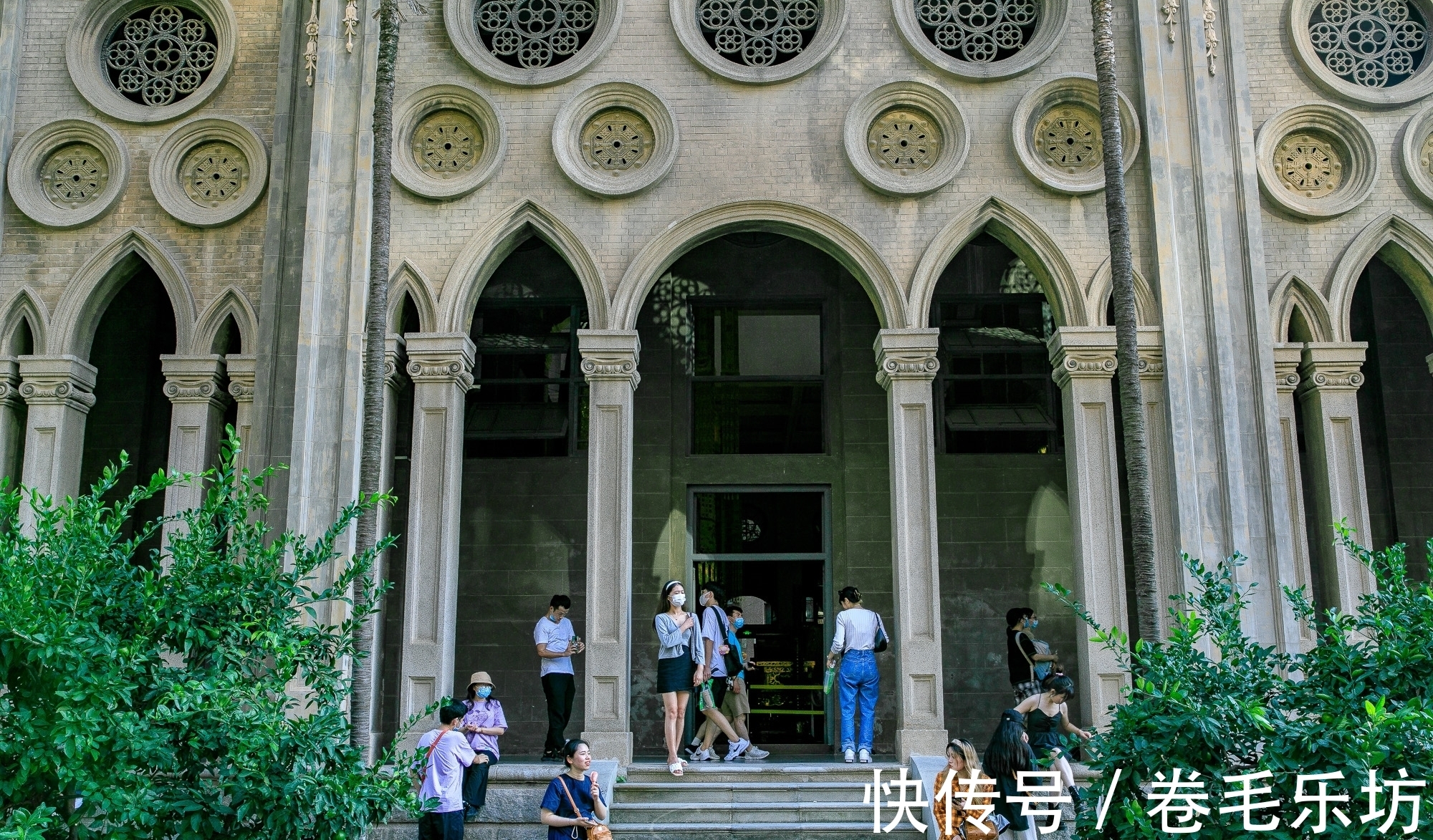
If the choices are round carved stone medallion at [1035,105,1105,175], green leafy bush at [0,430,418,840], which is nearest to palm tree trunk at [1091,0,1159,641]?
round carved stone medallion at [1035,105,1105,175]

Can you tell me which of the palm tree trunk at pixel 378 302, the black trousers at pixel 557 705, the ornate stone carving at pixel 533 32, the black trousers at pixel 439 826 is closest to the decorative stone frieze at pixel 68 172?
the palm tree trunk at pixel 378 302

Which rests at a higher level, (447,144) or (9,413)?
(447,144)

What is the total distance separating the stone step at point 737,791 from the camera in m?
13.3

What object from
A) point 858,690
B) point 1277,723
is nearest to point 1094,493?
point 858,690

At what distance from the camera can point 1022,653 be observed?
14305 mm

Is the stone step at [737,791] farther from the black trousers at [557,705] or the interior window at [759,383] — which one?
the interior window at [759,383]

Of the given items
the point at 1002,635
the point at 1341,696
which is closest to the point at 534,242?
the point at 1002,635

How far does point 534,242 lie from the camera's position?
66.7 feet

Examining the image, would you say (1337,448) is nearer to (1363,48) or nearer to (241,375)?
(1363,48)

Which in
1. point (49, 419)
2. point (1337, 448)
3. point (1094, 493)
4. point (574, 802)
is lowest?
point (574, 802)

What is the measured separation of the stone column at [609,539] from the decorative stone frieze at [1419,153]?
9.88 metres

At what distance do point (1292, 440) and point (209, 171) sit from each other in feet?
46.6

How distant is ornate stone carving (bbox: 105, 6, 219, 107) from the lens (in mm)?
16969

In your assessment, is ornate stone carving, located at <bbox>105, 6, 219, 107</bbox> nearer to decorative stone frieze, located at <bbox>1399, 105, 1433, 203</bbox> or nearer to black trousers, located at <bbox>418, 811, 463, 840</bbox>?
black trousers, located at <bbox>418, 811, 463, 840</bbox>
